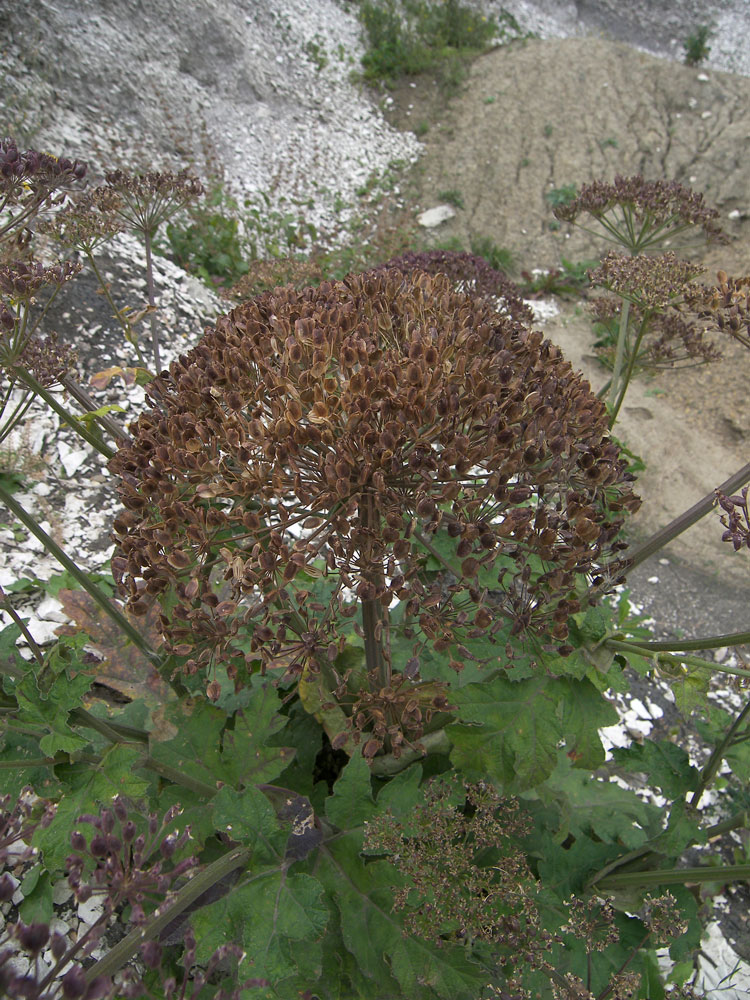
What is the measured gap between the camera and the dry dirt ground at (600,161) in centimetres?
980

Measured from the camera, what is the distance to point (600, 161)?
15617mm

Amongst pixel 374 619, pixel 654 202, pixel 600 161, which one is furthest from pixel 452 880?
pixel 600 161

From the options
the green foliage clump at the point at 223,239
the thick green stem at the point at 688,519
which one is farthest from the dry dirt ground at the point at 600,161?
the thick green stem at the point at 688,519

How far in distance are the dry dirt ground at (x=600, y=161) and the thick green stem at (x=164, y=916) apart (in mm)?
7591

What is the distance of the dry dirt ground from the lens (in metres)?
9.80

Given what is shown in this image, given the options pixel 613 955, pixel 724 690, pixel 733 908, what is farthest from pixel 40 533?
pixel 724 690

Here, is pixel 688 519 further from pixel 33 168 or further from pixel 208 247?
pixel 208 247

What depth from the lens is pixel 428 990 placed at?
2498 mm

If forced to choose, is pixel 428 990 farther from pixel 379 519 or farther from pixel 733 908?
pixel 733 908

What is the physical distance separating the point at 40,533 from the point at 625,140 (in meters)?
18.0

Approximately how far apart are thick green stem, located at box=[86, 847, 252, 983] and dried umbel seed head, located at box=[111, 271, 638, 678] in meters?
0.70

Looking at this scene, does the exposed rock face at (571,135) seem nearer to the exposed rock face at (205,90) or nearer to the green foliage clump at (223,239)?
the exposed rock face at (205,90)

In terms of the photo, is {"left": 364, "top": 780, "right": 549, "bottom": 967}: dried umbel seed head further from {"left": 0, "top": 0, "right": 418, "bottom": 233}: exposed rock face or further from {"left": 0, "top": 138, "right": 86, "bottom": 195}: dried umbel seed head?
{"left": 0, "top": 0, "right": 418, "bottom": 233}: exposed rock face

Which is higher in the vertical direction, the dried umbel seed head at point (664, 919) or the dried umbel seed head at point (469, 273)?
the dried umbel seed head at point (469, 273)
